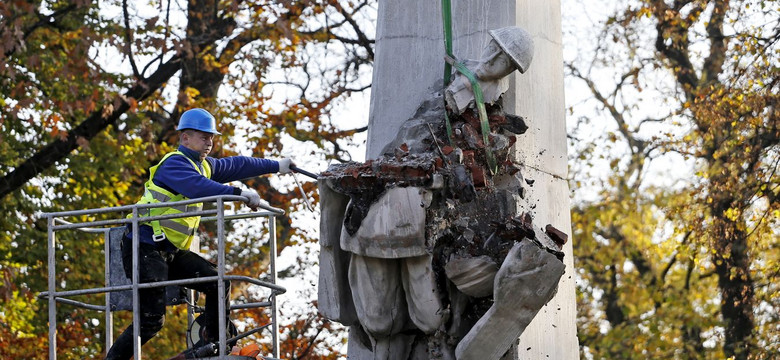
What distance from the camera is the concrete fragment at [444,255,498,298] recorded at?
22.2 feet

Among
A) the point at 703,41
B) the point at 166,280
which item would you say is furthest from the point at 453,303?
the point at 703,41

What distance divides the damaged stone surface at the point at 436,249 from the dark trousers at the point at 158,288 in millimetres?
1358

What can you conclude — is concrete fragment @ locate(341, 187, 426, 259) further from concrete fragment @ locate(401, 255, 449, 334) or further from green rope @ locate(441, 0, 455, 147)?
green rope @ locate(441, 0, 455, 147)

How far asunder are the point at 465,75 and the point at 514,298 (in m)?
1.23

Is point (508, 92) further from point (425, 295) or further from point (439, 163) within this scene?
point (425, 295)

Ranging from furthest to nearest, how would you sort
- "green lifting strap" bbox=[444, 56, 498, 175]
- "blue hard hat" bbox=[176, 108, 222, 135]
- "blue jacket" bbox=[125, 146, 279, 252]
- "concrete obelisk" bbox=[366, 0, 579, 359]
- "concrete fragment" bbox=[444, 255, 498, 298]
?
"blue hard hat" bbox=[176, 108, 222, 135], "blue jacket" bbox=[125, 146, 279, 252], "concrete obelisk" bbox=[366, 0, 579, 359], "green lifting strap" bbox=[444, 56, 498, 175], "concrete fragment" bbox=[444, 255, 498, 298]

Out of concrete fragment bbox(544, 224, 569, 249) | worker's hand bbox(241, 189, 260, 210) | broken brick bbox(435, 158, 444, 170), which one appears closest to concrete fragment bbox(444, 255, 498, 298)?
concrete fragment bbox(544, 224, 569, 249)

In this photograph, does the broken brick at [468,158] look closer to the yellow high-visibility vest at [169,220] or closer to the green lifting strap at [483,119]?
the green lifting strap at [483,119]

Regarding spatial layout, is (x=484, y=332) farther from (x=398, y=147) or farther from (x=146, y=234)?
(x=146, y=234)

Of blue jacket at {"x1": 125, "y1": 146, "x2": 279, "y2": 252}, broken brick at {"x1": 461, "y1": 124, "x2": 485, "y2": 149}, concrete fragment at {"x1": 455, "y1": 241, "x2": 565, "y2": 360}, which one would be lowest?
concrete fragment at {"x1": 455, "y1": 241, "x2": 565, "y2": 360}

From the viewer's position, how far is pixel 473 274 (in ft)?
22.2

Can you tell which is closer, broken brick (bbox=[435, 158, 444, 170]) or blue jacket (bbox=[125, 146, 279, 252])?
broken brick (bbox=[435, 158, 444, 170])

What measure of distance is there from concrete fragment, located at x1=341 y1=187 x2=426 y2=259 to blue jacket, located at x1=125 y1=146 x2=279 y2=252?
4.57 ft

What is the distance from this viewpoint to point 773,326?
15.8 metres
